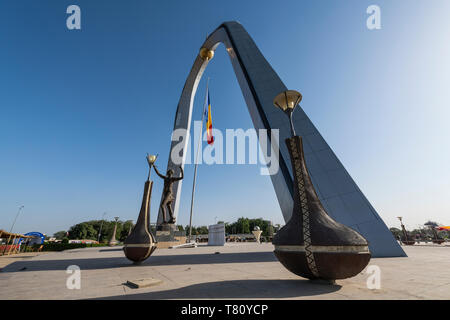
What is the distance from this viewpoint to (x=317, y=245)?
306 centimetres

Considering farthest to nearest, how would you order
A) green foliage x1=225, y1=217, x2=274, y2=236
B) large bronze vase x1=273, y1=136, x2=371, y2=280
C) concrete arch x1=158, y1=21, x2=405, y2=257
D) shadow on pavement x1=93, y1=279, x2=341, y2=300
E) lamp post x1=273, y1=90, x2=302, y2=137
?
green foliage x1=225, y1=217, x2=274, y2=236
concrete arch x1=158, y1=21, x2=405, y2=257
lamp post x1=273, y1=90, x2=302, y2=137
large bronze vase x1=273, y1=136, x2=371, y2=280
shadow on pavement x1=93, y1=279, x2=341, y2=300

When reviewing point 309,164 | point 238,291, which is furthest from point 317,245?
point 309,164

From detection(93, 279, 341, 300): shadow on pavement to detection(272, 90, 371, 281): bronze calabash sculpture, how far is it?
0.29m

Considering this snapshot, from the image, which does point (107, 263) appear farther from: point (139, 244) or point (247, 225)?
point (247, 225)

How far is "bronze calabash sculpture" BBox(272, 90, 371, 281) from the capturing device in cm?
300

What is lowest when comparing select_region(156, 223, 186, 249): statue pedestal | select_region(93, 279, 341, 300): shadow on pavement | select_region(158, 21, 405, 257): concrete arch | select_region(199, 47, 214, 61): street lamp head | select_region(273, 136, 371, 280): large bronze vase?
select_region(156, 223, 186, 249): statue pedestal

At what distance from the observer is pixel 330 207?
8.16m

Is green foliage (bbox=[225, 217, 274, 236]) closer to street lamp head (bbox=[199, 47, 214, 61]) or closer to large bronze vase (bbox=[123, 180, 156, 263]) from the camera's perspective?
street lamp head (bbox=[199, 47, 214, 61])

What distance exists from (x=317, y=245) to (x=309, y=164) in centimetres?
688

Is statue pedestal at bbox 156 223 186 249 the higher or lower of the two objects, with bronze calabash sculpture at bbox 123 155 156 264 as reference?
lower

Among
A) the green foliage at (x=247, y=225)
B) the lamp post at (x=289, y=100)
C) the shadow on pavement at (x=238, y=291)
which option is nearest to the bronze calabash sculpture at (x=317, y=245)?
the shadow on pavement at (x=238, y=291)

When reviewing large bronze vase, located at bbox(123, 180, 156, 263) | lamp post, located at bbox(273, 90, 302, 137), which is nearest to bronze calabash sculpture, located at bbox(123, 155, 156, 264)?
large bronze vase, located at bbox(123, 180, 156, 263)
